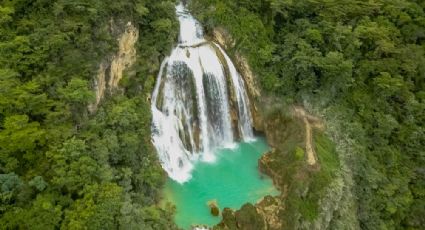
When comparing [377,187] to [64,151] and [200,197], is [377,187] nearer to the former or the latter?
[200,197]

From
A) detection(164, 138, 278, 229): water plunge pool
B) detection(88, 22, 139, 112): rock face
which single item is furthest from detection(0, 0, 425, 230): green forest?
detection(164, 138, 278, 229): water plunge pool

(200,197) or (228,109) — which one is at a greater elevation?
(228,109)

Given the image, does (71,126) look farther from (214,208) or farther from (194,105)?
(194,105)

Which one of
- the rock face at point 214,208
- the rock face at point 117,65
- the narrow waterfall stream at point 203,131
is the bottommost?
the rock face at point 214,208

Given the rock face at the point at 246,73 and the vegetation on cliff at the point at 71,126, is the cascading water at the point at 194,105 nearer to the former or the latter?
the rock face at the point at 246,73

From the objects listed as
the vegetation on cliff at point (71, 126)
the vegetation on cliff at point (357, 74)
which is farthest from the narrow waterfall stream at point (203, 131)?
the vegetation on cliff at point (357, 74)

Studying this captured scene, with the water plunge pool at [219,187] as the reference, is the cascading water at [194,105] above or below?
above

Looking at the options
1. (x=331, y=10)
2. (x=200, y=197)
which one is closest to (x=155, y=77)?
(x=200, y=197)
